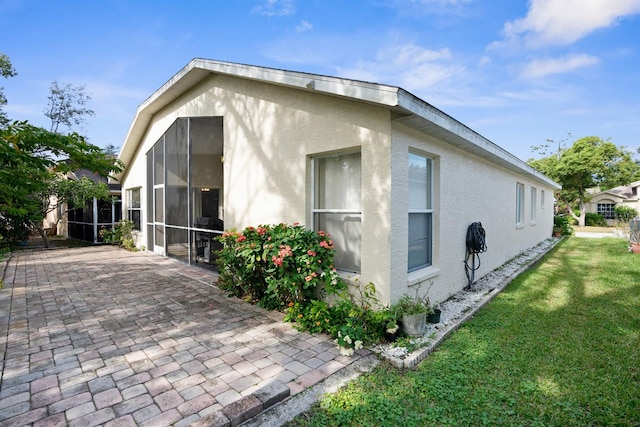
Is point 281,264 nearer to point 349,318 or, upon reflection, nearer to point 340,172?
point 349,318

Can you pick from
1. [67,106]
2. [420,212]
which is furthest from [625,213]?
[67,106]

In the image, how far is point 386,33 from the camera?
8.43m

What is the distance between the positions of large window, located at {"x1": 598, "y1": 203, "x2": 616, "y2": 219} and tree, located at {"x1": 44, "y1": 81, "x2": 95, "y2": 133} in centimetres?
4805

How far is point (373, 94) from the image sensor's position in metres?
3.54

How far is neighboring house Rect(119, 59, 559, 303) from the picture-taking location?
12.9 feet

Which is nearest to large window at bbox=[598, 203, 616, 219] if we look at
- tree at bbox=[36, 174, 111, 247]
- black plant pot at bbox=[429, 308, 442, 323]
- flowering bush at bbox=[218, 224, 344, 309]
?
black plant pot at bbox=[429, 308, 442, 323]

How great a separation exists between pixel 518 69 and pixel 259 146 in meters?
11.6

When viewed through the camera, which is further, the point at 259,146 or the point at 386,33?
the point at 386,33

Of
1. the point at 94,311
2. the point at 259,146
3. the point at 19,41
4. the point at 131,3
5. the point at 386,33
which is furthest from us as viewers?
the point at 19,41

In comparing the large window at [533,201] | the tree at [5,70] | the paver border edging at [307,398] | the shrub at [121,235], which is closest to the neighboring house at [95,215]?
the shrub at [121,235]

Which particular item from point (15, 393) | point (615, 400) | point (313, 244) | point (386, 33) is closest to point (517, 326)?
point (615, 400)

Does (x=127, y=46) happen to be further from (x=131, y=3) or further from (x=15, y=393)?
(x=15, y=393)

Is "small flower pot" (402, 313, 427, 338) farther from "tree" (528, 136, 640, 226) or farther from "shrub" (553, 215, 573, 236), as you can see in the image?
"tree" (528, 136, 640, 226)

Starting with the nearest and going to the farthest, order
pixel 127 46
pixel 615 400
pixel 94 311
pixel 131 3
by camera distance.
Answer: pixel 615 400, pixel 94 311, pixel 131 3, pixel 127 46
